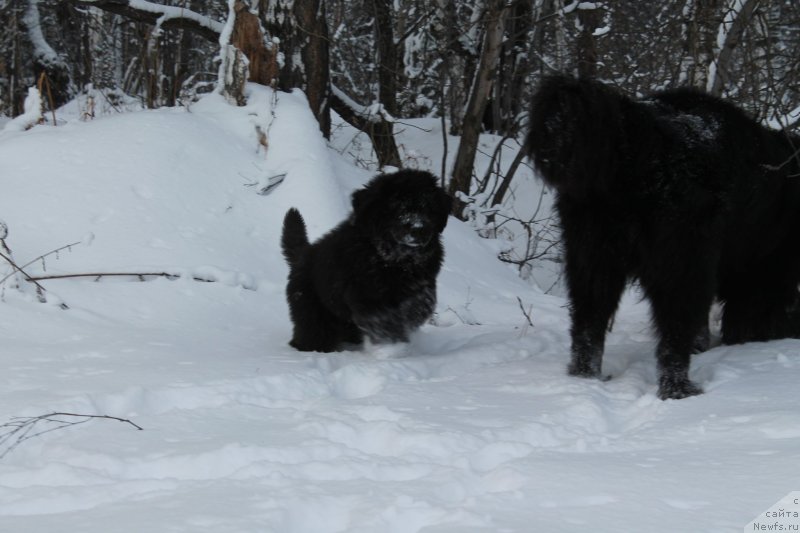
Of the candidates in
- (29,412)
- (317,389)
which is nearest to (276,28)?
(317,389)

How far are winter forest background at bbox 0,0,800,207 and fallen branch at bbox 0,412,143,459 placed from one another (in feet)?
13.9

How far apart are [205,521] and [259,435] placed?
912mm

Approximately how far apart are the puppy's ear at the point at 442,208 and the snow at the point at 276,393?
91 centimetres

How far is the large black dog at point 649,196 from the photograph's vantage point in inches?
158

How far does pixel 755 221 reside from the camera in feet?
14.9

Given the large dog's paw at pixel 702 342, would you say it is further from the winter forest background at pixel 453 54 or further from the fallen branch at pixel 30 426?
the fallen branch at pixel 30 426

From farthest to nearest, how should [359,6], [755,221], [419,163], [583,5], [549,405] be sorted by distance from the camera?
1. [359,6]
2. [419,163]
3. [583,5]
4. [755,221]
5. [549,405]

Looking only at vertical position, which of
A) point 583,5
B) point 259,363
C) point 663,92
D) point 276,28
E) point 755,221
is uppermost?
point 583,5

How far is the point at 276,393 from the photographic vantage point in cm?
398

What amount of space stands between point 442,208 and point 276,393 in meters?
1.95

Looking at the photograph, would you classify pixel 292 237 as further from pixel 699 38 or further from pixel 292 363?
pixel 699 38

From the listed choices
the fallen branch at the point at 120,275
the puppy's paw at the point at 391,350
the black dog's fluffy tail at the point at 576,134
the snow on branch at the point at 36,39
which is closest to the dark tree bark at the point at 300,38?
the fallen branch at the point at 120,275

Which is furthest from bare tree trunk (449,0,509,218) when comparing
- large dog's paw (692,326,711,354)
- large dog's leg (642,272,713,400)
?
large dog's leg (642,272,713,400)

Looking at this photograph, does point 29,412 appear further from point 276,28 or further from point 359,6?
point 359,6
